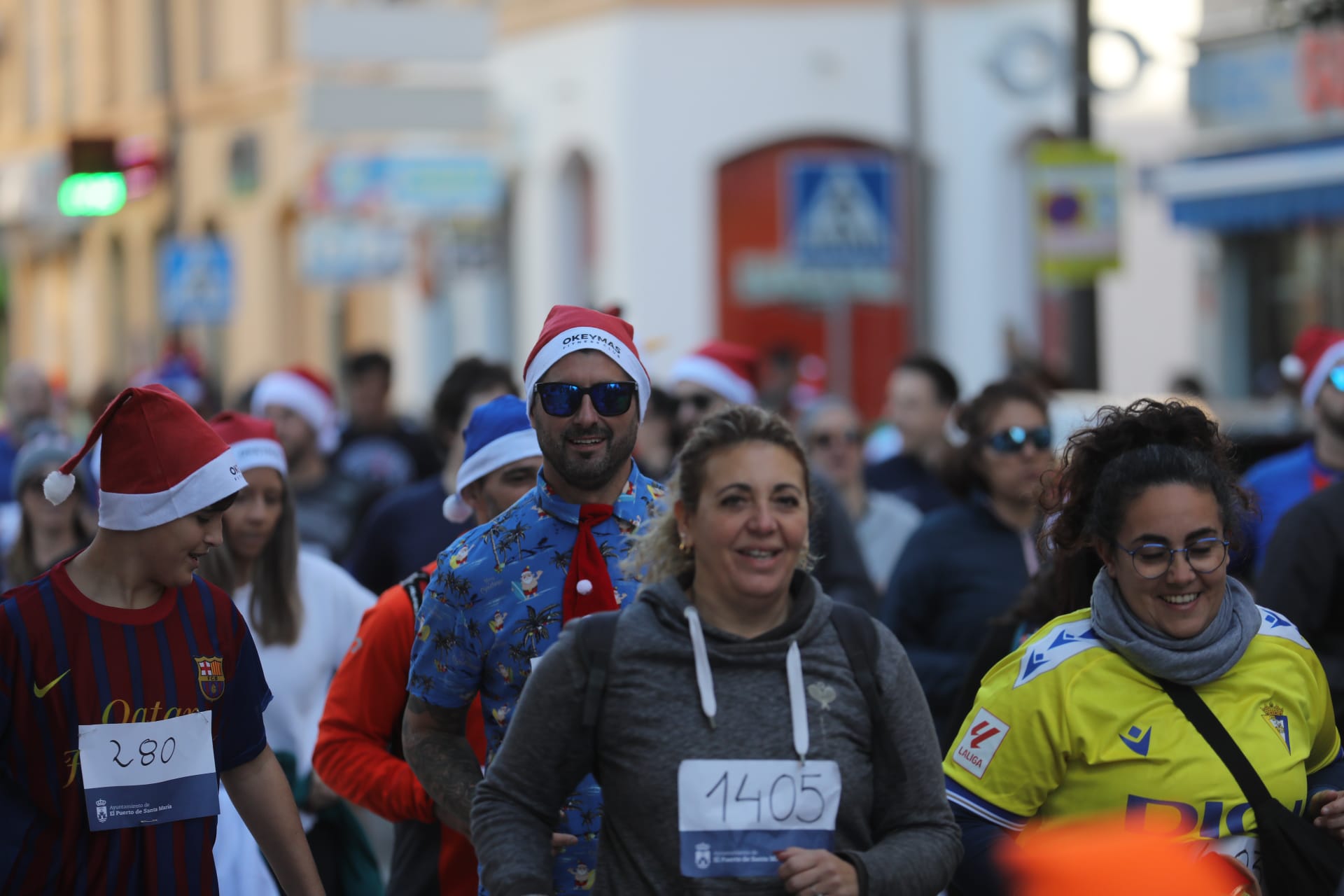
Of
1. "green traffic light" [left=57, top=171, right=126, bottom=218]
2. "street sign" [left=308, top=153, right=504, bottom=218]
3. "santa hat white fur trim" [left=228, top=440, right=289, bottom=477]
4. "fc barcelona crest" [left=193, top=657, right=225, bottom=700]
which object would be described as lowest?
"fc barcelona crest" [left=193, top=657, right=225, bottom=700]

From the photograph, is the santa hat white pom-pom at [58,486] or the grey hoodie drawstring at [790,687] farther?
the santa hat white pom-pom at [58,486]

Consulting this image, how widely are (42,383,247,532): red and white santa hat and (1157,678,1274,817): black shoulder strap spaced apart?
6.27ft

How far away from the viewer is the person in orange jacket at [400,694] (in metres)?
5.03

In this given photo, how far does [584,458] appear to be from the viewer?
14.3 feet

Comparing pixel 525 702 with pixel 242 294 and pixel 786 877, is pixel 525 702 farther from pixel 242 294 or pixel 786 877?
pixel 242 294

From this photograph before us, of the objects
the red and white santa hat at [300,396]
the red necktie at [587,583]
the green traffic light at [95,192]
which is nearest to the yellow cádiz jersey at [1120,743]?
the red necktie at [587,583]

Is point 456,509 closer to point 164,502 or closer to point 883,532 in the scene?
point 164,502

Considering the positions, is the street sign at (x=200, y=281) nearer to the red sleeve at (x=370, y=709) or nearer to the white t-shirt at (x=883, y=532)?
the white t-shirt at (x=883, y=532)

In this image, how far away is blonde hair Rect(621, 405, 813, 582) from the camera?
12.3ft

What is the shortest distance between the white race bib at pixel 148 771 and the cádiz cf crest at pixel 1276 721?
2.04 metres

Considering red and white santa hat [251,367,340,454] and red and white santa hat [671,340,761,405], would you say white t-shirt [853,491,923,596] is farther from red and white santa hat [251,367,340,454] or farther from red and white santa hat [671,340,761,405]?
red and white santa hat [251,367,340,454]

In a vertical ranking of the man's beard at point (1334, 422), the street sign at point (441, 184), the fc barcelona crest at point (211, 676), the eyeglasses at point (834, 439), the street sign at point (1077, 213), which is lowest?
the fc barcelona crest at point (211, 676)

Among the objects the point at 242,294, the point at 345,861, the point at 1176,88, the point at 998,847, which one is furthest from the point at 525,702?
the point at 242,294

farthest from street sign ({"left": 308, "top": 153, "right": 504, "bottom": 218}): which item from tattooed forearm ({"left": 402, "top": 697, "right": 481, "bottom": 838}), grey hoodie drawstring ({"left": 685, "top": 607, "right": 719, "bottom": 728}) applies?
grey hoodie drawstring ({"left": 685, "top": 607, "right": 719, "bottom": 728})
